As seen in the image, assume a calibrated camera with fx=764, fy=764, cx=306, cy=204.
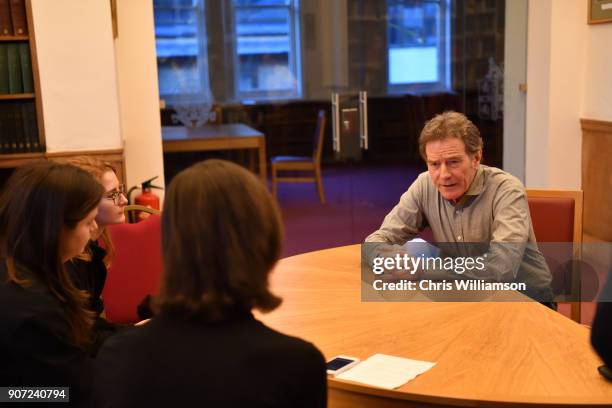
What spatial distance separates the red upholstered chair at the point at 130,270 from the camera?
300 cm

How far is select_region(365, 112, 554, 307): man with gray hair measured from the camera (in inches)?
103

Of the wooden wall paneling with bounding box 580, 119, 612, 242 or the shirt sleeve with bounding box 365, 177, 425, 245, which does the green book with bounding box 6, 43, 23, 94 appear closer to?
the shirt sleeve with bounding box 365, 177, 425, 245

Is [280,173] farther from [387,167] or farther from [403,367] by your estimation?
[403,367]

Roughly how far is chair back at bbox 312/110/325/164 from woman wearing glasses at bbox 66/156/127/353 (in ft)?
10.9

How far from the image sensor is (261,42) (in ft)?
19.2

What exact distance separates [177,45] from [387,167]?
1949 mm

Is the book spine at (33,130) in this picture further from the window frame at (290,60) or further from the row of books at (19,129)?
the window frame at (290,60)

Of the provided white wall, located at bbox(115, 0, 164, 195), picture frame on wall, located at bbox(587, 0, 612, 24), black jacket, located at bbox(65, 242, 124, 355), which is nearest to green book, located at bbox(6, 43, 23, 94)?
white wall, located at bbox(115, 0, 164, 195)

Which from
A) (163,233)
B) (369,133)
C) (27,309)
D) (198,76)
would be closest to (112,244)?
(27,309)

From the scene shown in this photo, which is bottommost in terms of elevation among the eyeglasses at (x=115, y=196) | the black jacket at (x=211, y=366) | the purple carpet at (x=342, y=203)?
the purple carpet at (x=342, y=203)

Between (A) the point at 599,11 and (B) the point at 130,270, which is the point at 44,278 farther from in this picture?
(A) the point at 599,11

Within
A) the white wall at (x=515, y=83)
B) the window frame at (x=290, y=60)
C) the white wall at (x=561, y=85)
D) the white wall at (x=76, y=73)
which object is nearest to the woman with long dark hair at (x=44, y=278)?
the white wall at (x=76, y=73)

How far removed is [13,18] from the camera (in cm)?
456

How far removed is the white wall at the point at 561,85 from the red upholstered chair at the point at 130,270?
12.0ft
